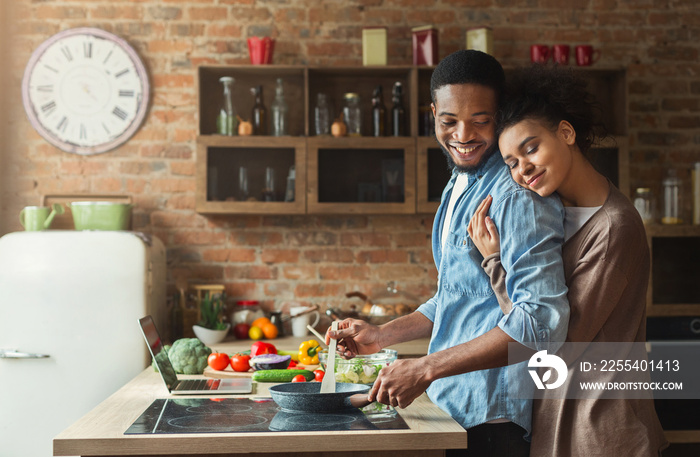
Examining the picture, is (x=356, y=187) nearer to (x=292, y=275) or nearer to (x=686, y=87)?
(x=292, y=275)

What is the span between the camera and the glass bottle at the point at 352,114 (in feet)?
11.7

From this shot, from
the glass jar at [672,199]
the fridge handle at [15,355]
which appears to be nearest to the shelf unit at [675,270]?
the glass jar at [672,199]

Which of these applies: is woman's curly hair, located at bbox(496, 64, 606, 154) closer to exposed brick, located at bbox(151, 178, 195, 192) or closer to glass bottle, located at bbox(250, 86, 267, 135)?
glass bottle, located at bbox(250, 86, 267, 135)

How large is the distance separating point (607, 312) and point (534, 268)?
0.60 feet

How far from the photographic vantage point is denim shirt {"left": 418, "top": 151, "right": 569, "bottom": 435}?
1.41 meters

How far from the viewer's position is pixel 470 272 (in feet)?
5.30

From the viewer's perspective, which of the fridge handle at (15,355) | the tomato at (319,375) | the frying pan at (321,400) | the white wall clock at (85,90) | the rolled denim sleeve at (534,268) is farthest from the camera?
the white wall clock at (85,90)

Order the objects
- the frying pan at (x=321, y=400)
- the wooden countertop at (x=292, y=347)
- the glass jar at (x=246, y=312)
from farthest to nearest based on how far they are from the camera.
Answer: the glass jar at (x=246, y=312) < the wooden countertop at (x=292, y=347) < the frying pan at (x=321, y=400)

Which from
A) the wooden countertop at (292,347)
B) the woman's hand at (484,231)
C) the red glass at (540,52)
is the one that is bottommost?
the wooden countertop at (292,347)

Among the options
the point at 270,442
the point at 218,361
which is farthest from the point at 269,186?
the point at 270,442

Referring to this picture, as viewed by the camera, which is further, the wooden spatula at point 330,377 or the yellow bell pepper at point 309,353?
the yellow bell pepper at point 309,353

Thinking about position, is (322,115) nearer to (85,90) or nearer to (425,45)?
(425,45)

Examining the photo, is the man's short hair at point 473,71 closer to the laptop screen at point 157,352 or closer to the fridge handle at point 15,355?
the laptop screen at point 157,352

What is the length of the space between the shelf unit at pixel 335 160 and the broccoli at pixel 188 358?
1162mm
